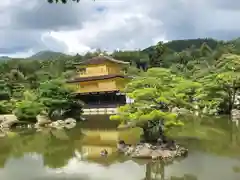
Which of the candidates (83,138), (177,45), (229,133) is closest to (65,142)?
(83,138)

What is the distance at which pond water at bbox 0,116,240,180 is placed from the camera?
12.4m

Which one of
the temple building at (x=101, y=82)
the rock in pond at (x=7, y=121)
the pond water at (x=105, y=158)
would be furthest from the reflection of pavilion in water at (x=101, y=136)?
the temple building at (x=101, y=82)

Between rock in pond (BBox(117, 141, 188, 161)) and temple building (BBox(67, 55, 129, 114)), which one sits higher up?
temple building (BBox(67, 55, 129, 114))

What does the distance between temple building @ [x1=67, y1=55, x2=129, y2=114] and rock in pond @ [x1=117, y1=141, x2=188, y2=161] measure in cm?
2055

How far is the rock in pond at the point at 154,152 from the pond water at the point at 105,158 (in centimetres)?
41

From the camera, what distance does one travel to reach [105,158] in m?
15.2

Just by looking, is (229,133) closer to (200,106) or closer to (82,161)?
(82,161)

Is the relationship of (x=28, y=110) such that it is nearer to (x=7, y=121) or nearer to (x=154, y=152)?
(x=7, y=121)

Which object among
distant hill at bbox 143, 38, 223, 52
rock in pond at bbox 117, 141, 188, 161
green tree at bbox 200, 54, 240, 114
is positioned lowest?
rock in pond at bbox 117, 141, 188, 161

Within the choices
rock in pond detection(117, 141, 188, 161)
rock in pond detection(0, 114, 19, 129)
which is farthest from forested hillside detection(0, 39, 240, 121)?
rock in pond detection(117, 141, 188, 161)

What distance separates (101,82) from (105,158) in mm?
22219

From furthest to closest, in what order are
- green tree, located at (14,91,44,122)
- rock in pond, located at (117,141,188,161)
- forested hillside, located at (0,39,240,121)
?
forested hillside, located at (0,39,240,121) < green tree, located at (14,91,44,122) < rock in pond, located at (117,141,188,161)

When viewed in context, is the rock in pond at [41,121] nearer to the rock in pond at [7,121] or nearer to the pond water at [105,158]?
the rock in pond at [7,121]

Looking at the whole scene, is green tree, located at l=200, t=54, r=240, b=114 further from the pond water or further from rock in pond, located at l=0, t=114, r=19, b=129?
rock in pond, located at l=0, t=114, r=19, b=129
